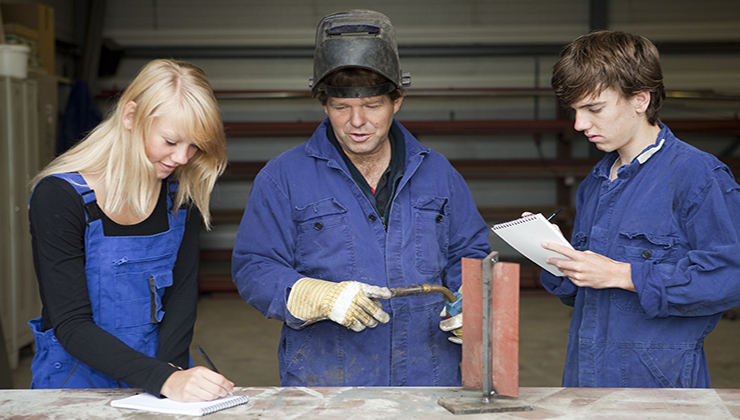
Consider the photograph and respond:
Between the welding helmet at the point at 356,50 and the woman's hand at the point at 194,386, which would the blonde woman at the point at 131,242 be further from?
the welding helmet at the point at 356,50

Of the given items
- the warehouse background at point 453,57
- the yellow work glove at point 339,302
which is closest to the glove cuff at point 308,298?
the yellow work glove at point 339,302

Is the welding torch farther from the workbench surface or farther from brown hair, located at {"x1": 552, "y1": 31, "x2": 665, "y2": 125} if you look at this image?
brown hair, located at {"x1": 552, "y1": 31, "x2": 665, "y2": 125}

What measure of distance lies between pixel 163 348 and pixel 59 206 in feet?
1.43

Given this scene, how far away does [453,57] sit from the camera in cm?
672

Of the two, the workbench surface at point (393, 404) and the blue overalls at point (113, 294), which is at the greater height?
the blue overalls at point (113, 294)

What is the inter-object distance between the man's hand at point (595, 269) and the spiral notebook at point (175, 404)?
810 millimetres

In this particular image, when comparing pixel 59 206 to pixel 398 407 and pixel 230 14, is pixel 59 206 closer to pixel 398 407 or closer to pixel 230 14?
pixel 398 407

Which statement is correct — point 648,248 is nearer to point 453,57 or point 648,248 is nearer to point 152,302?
point 152,302

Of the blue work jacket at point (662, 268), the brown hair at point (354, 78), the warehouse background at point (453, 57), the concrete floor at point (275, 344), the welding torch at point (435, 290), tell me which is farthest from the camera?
the warehouse background at point (453, 57)

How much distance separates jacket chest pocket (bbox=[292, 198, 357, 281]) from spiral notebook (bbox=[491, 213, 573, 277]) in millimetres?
387

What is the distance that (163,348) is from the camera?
64.6 inches

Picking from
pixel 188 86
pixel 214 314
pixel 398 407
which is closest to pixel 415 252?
pixel 398 407

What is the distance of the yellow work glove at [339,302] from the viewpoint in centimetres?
153

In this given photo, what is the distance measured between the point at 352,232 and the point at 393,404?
499 millimetres
